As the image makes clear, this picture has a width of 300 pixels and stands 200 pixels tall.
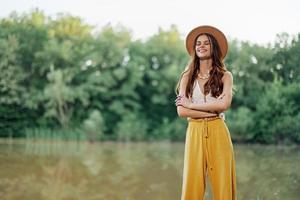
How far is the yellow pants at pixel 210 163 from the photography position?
211cm

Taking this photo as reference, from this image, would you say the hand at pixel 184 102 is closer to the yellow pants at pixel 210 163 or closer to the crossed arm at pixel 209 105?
the crossed arm at pixel 209 105

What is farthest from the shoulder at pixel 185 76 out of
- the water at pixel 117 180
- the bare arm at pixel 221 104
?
the water at pixel 117 180

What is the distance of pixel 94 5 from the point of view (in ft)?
62.3

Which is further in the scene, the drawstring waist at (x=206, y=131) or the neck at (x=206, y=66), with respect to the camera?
the neck at (x=206, y=66)

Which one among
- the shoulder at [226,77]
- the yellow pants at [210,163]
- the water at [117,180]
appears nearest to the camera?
the yellow pants at [210,163]

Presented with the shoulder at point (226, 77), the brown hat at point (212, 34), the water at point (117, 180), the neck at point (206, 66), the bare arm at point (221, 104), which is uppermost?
the brown hat at point (212, 34)

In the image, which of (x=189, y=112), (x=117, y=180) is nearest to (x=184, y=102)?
(x=189, y=112)

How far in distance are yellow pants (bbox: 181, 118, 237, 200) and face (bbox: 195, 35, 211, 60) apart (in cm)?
33

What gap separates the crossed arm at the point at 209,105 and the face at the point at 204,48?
130 mm

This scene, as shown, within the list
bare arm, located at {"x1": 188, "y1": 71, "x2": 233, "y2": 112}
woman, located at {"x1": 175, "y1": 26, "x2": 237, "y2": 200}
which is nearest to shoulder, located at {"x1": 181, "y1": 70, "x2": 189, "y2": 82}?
woman, located at {"x1": 175, "y1": 26, "x2": 237, "y2": 200}

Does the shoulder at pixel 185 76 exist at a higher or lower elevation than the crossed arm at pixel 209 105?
higher

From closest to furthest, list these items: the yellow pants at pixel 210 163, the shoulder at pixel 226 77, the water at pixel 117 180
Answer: the yellow pants at pixel 210 163 < the shoulder at pixel 226 77 < the water at pixel 117 180

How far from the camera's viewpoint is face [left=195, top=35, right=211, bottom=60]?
7.45ft

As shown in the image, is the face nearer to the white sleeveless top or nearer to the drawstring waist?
the white sleeveless top
